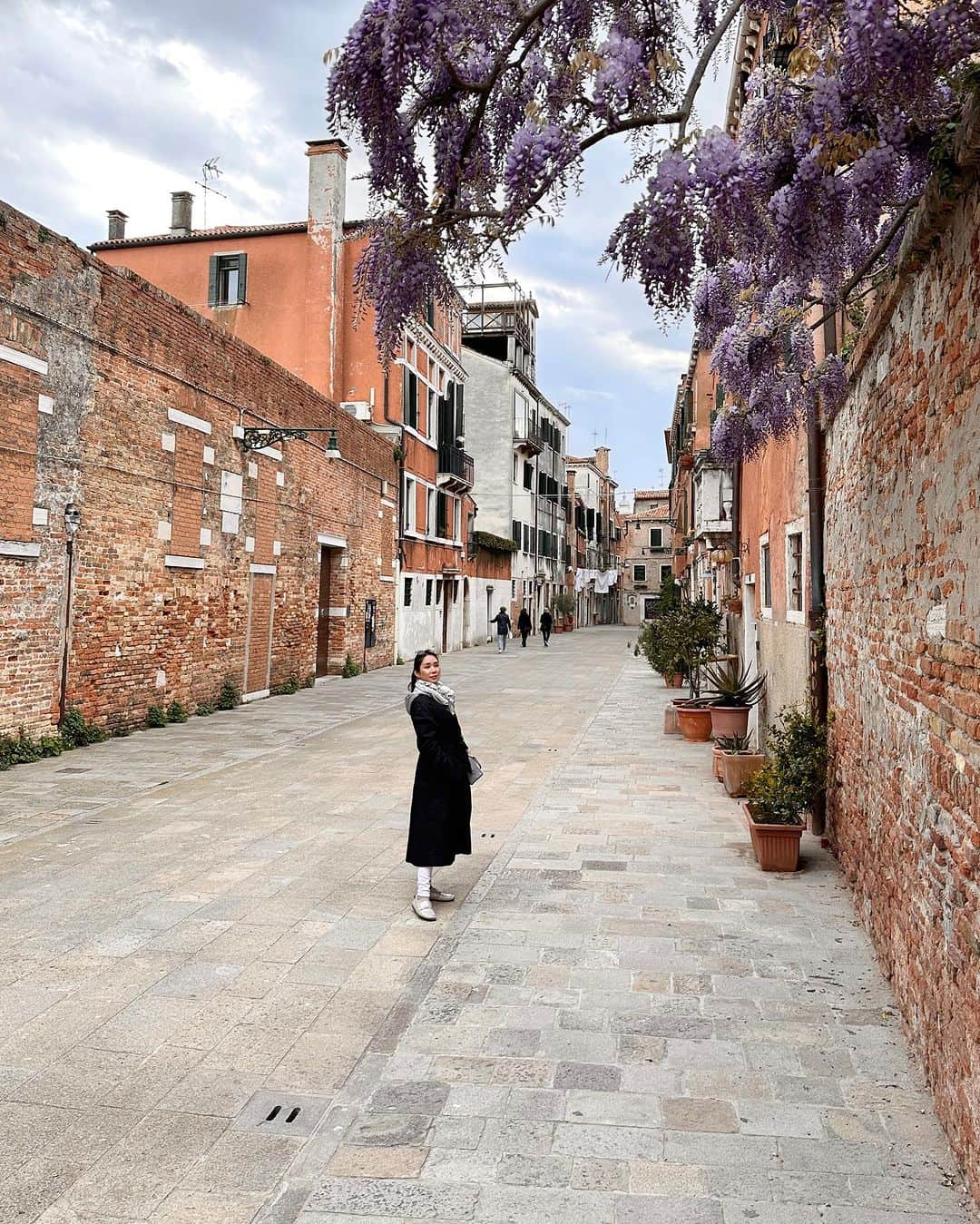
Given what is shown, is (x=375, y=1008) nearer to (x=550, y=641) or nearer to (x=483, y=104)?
(x=483, y=104)

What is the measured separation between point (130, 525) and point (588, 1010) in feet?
30.7

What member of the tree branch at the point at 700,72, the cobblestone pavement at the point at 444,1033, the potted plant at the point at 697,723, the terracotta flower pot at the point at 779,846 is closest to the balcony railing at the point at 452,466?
the potted plant at the point at 697,723

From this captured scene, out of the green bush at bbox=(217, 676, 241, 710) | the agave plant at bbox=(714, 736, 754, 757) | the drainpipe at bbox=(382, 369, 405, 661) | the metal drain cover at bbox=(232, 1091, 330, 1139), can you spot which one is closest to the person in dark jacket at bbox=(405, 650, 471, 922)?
the metal drain cover at bbox=(232, 1091, 330, 1139)

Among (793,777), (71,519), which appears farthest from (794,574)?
(71,519)

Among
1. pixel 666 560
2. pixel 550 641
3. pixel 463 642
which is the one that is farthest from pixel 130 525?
pixel 666 560

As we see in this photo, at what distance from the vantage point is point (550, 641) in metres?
37.5

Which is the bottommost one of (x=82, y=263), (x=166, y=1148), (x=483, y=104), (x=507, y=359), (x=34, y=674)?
(x=166, y=1148)

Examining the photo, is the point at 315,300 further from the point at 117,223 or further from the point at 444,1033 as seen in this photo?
the point at 444,1033

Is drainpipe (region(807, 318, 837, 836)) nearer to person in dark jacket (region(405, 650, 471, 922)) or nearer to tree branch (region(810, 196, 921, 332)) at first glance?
tree branch (region(810, 196, 921, 332))

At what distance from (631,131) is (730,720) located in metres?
7.90

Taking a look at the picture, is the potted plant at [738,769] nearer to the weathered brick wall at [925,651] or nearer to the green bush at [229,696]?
the weathered brick wall at [925,651]

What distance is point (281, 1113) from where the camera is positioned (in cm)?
338

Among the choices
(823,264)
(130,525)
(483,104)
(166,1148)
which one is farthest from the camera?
(130,525)

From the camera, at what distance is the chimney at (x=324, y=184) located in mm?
22344
